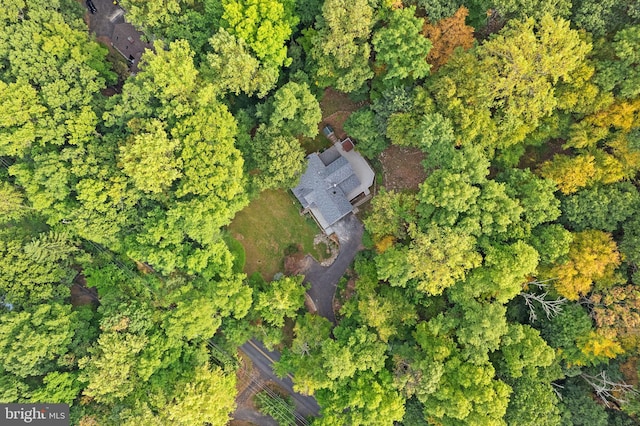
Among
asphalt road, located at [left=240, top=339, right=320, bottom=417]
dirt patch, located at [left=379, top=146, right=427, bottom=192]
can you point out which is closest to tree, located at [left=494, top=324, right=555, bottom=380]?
dirt patch, located at [left=379, top=146, right=427, bottom=192]

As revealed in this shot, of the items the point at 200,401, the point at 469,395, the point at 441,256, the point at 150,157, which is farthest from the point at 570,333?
the point at 150,157

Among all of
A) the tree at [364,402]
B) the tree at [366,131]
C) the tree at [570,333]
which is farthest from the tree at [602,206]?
the tree at [364,402]

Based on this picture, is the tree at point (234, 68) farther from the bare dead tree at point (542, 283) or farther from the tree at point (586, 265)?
the tree at point (586, 265)

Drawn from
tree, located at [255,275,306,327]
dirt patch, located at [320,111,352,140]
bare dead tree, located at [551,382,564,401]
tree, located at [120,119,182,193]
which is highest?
tree, located at [120,119,182,193]

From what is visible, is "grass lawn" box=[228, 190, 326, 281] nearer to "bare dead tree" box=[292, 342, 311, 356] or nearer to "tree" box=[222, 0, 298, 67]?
"bare dead tree" box=[292, 342, 311, 356]

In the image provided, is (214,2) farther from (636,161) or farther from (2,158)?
(636,161)
